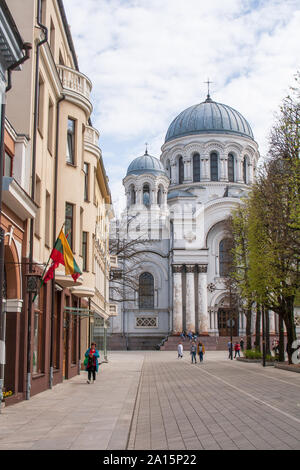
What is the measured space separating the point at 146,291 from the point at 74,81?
4360 cm

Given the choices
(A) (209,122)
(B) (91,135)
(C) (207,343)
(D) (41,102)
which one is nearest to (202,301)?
(C) (207,343)

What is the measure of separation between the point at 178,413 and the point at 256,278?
61.0 ft

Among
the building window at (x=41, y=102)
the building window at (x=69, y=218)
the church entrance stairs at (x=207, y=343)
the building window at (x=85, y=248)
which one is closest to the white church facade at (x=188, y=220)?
the church entrance stairs at (x=207, y=343)

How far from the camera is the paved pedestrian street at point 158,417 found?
31.5 feet

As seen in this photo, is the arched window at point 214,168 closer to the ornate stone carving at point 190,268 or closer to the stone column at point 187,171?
the stone column at point 187,171

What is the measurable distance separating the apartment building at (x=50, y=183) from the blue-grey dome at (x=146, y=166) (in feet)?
133

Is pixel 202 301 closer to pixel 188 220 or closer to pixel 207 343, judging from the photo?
pixel 207 343

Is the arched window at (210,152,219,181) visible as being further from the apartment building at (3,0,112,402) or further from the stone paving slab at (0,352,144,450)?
the stone paving slab at (0,352,144,450)

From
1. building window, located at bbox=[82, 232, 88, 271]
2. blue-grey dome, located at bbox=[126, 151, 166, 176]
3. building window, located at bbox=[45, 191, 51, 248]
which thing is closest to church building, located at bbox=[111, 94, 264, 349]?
blue-grey dome, located at bbox=[126, 151, 166, 176]

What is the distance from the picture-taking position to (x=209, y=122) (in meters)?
70.3

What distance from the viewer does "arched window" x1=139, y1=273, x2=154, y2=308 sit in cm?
6338

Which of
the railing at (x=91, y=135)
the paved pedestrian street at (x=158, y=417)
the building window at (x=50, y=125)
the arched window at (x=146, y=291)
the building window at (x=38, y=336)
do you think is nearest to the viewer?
the paved pedestrian street at (x=158, y=417)

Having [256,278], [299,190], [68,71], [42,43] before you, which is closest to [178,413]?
[42,43]

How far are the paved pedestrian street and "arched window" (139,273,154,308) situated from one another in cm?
4158
